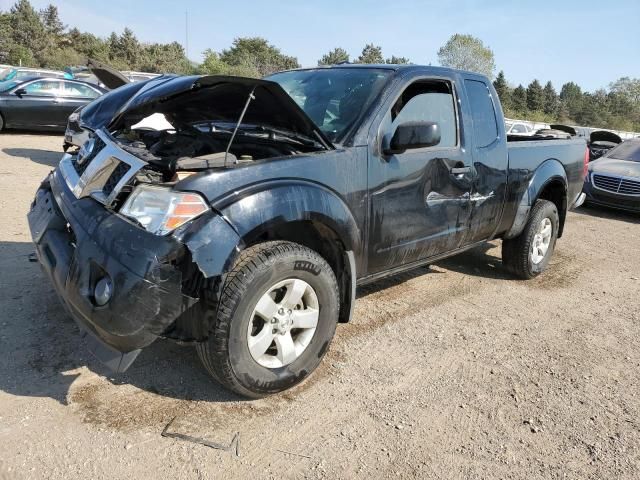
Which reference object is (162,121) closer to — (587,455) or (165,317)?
(165,317)

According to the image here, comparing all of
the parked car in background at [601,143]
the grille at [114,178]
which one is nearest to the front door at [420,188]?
the grille at [114,178]

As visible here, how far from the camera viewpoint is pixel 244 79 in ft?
8.72

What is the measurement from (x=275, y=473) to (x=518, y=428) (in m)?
1.32

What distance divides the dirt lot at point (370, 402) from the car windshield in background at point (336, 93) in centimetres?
147

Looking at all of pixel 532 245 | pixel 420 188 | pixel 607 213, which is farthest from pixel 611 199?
pixel 420 188

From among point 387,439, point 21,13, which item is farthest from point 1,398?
point 21,13

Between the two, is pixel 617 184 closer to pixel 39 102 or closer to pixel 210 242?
pixel 210 242

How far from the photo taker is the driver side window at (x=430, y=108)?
3420mm

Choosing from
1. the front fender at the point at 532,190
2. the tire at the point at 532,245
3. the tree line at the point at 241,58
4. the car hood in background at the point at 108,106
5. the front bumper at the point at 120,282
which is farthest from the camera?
the tree line at the point at 241,58

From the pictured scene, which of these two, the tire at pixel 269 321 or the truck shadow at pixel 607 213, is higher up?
the tire at pixel 269 321

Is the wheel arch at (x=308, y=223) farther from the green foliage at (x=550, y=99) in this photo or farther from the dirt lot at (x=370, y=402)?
the green foliage at (x=550, y=99)

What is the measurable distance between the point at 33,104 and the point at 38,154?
9.32 feet

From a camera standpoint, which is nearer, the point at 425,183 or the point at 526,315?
the point at 425,183

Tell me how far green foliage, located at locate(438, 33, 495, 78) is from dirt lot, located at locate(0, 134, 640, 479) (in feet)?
226
